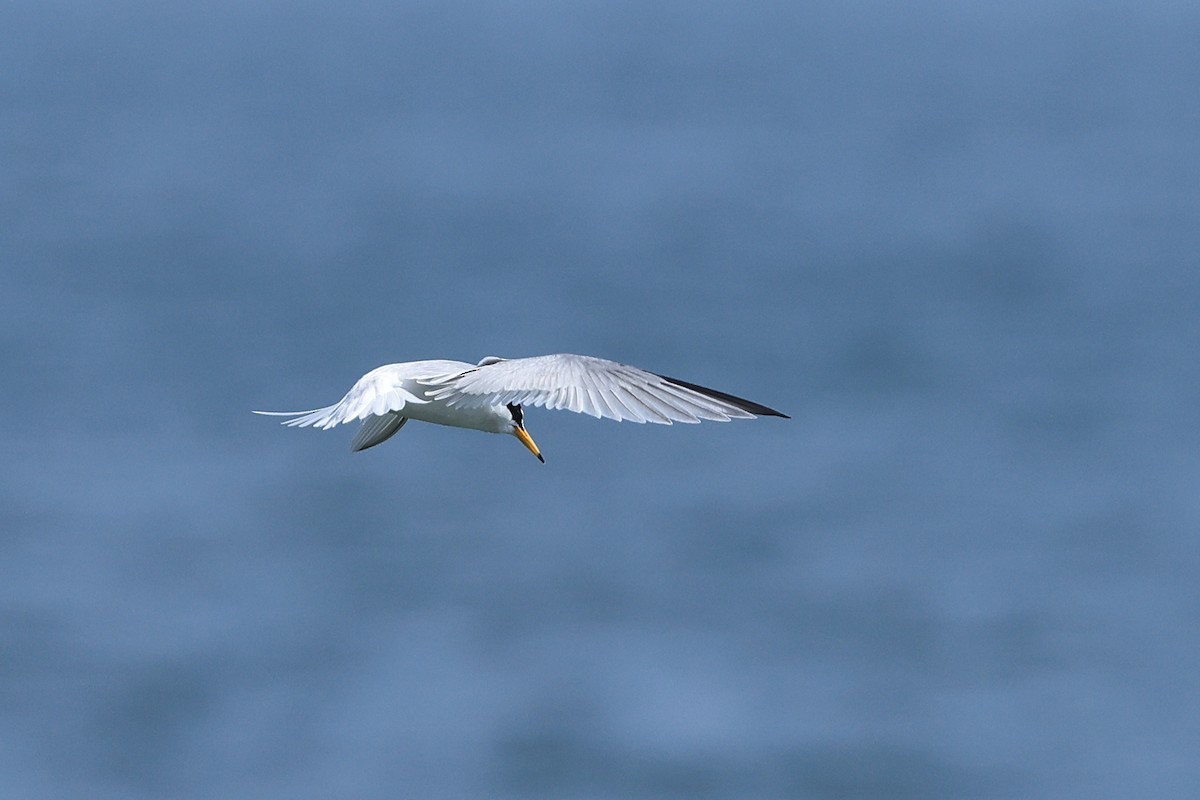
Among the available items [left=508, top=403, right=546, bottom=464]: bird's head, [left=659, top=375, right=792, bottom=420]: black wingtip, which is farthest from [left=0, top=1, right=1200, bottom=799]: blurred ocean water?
[left=659, top=375, right=792, bottom=420]: black wingtip

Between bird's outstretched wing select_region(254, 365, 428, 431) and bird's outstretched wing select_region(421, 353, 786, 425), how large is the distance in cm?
25

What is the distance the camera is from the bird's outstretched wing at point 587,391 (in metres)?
15.3

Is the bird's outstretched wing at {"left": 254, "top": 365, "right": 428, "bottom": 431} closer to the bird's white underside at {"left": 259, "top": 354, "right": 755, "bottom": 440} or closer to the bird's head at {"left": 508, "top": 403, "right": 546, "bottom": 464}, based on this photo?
the bird's white underside at {"left": 259, "top": 354, "right": 755, "bottom": 440}

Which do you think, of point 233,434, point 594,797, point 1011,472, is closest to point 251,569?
point 233,434

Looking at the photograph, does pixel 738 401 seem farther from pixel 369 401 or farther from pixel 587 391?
pixel 369 401

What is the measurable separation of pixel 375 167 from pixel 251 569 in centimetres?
3486

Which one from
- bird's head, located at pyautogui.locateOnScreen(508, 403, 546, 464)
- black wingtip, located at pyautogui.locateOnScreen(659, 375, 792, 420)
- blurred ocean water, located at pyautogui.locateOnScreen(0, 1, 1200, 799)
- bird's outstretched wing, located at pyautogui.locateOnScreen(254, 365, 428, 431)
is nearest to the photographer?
black wingtip, located at pyautogui.locateOnScreen(659, 375, 792, 420)

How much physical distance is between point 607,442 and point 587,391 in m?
73.3

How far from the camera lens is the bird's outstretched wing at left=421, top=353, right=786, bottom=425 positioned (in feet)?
50.3

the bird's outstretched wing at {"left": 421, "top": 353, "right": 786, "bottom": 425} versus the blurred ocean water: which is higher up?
the blurred ocean water

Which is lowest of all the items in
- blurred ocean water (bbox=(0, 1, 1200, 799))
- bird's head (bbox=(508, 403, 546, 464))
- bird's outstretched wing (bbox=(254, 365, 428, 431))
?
bird's outstretched wing (bbox=(254, 365, 428, 431))

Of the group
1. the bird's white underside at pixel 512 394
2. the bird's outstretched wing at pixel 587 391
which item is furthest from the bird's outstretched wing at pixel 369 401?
the bird's outstretched wing at pixel 587 391

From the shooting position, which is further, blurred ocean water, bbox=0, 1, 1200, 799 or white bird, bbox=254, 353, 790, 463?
blurred ocean water, bbox=0, 1, 1200, 799

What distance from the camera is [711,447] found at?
87438 millimetres
